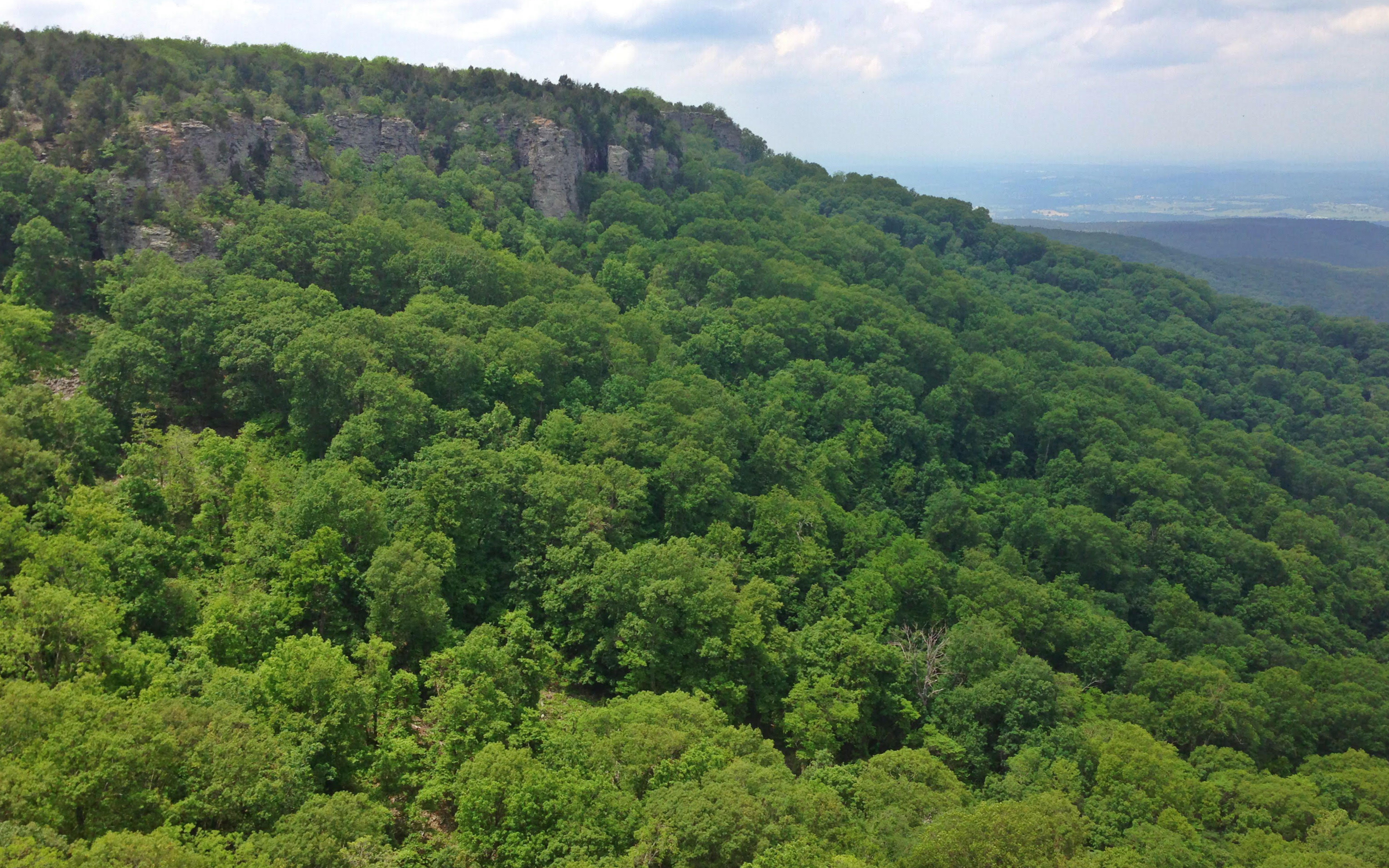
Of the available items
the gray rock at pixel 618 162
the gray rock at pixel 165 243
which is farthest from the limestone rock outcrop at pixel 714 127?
the gray rock at pixel 165 243

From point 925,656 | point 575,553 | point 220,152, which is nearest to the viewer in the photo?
point 575,553

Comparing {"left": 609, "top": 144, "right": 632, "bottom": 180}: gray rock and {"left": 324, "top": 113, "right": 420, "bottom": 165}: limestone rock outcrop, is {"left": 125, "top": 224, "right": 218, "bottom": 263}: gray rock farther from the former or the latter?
{"left": 609, "top": 144, "right": 632, "bottom": 180}: gray rock

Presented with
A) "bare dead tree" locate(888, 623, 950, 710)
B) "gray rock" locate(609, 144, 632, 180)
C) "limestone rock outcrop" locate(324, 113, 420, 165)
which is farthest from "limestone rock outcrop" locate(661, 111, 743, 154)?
"bare dead tree" locate(888, 623, 950, 710)

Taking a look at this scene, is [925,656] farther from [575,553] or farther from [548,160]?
[548,160]

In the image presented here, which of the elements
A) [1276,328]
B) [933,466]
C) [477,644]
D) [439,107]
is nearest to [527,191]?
[439,107]

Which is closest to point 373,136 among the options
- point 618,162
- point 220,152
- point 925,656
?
point 220,152

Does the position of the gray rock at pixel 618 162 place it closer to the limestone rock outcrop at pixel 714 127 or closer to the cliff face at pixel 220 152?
the limestone rock outcrop at pixel 714 127
